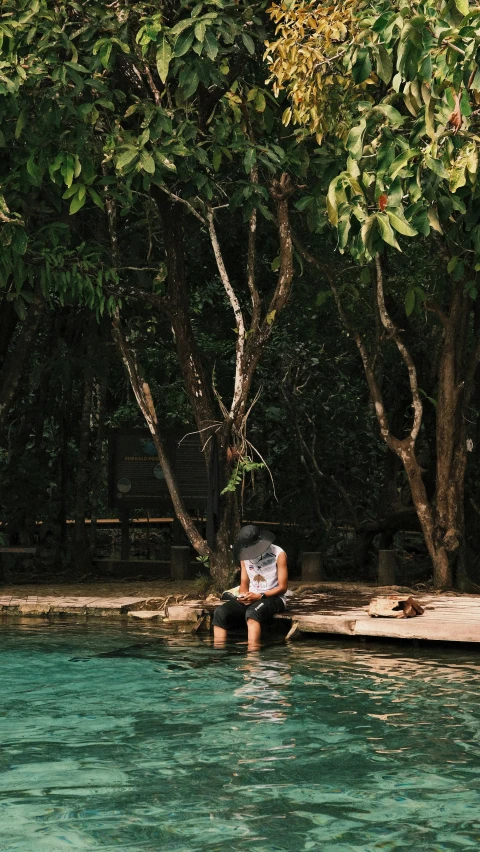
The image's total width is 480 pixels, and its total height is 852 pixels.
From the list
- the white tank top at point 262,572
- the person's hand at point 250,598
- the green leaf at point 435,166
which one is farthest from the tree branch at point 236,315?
the green leaf at point 435,166

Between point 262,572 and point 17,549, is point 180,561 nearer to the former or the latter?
point 17,549

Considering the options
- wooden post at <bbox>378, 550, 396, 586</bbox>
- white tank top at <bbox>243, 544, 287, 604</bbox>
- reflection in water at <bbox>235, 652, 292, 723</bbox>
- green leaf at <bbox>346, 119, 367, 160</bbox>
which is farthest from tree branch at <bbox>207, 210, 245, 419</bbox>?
green leaf at <bbox>346, 119, 367, 160</bbox>

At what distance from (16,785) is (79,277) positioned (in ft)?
25.5

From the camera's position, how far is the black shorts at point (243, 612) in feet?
45.0

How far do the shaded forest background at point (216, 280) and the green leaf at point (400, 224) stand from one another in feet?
0.12

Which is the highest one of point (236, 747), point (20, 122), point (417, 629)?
point (20, 122)

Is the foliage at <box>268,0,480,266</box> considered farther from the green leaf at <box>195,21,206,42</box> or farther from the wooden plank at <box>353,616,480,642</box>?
the wooden plank at <box>353,616,480,642</box>

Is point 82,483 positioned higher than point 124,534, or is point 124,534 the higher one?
point 82,483

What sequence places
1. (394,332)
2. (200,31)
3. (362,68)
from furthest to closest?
(394,332)
(200,31)
(362,68)

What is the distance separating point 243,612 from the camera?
14.0 meters

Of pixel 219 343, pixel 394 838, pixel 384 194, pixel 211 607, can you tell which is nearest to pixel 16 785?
pixel 394 838

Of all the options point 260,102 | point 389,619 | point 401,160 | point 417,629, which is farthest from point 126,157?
point 417,629

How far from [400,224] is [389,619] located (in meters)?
4.82

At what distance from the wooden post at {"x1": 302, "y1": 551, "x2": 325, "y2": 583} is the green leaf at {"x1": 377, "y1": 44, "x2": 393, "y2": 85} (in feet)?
26.3
